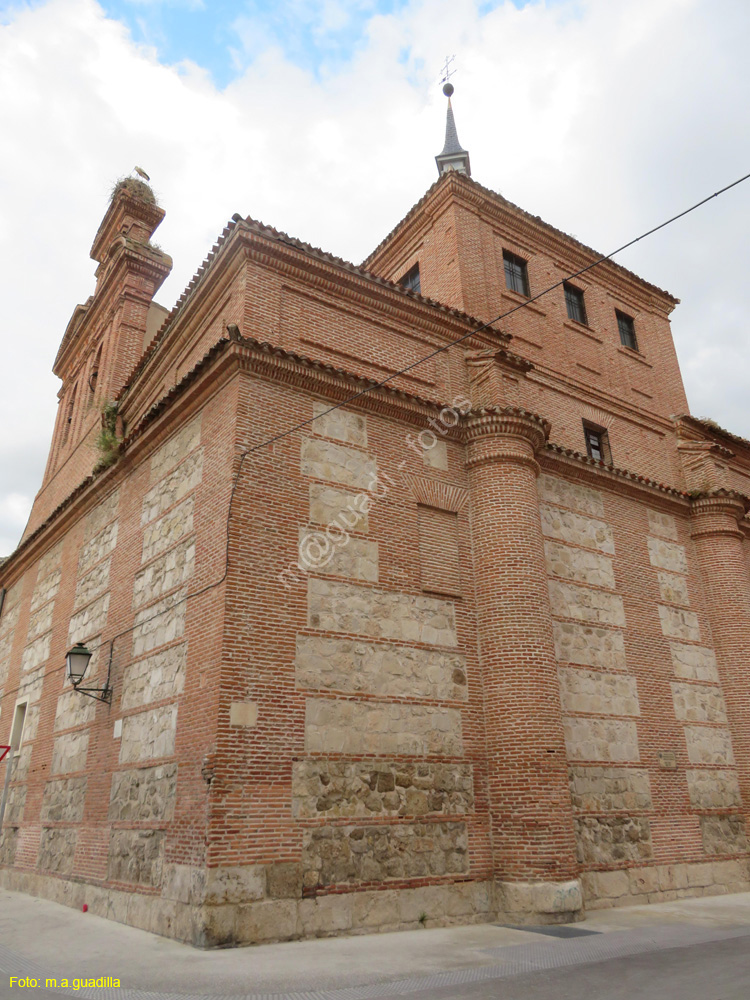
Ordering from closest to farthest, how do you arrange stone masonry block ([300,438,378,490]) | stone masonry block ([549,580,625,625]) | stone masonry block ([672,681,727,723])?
stone masonry block ([300,438,378,490]), stone masonry block ([549,580,625,625]), stone masonry block ([672,681,727,723])

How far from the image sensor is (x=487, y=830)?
8.70 metres

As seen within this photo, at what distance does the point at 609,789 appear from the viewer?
10.1 metres

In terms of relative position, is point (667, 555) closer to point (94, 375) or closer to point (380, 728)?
point (380, 728)

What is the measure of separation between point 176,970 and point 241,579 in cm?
356

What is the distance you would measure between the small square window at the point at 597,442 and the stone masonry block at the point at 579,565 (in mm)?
2774

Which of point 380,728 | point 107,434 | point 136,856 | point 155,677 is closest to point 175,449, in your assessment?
point 155,677

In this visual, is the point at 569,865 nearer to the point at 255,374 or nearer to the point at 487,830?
the point at 487,830

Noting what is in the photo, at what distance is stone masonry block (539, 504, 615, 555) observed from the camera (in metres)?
11.3

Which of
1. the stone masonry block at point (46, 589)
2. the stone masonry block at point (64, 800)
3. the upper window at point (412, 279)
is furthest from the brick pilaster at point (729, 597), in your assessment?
the stone masonry block at point (46, 589)

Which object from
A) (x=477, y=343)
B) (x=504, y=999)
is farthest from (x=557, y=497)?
(x=504, y=999)

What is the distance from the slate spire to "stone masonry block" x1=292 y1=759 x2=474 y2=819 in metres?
14.8

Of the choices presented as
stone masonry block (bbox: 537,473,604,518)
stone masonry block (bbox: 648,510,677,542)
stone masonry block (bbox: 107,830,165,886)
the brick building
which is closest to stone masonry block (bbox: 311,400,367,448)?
the brick building

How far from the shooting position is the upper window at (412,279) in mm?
15094

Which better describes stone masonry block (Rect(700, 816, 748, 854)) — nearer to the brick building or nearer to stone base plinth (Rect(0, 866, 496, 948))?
the brick building
